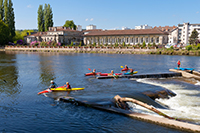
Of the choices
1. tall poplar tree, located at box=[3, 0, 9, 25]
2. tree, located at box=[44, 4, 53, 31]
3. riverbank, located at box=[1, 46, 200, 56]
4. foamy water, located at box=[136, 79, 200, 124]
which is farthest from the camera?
tree, located at box=[44, 4, 53, 31]

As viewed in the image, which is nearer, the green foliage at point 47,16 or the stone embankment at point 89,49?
the stone embankment at point 89,49

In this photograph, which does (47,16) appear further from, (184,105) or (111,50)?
(184,105)

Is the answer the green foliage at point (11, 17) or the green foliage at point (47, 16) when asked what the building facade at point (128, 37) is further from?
the green foliage at point (11, 17)

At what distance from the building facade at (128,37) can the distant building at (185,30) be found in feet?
96.7

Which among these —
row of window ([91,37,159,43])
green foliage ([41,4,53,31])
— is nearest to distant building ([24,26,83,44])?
green foliage ([41,4,53,31])

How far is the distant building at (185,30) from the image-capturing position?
385ft

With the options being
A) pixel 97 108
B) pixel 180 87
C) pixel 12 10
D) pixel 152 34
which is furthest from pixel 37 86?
pixel 12 10

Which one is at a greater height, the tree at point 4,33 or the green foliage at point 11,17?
the green foliage at point 11,17

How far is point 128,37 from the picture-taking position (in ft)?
332

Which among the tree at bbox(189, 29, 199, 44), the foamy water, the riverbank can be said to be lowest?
the foamy water

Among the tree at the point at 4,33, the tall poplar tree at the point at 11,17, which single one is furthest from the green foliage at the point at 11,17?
the tree at the point at 4,33

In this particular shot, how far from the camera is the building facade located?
94.1 metres

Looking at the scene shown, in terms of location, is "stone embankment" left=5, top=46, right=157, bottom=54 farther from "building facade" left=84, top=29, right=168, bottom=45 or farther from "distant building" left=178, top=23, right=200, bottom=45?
"distant building" left=178, top=23, right=200, bottom=45

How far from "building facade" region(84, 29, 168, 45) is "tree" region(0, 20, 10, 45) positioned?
127 ft
